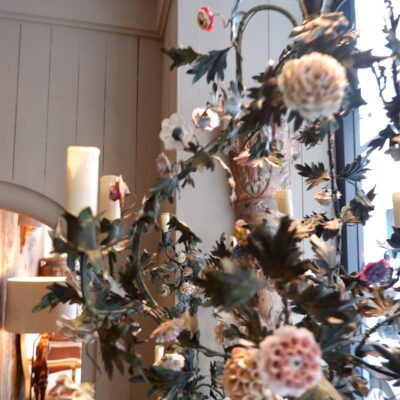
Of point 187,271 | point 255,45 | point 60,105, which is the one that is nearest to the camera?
point 187,271

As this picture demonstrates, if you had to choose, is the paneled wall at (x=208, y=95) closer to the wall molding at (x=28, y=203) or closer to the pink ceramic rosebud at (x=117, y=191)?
the wall molding at (x=28, y=203)

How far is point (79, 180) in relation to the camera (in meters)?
0.57

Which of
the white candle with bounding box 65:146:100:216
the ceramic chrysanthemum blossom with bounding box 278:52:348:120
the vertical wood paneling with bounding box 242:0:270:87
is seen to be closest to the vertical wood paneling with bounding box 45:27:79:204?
the vertical wood paneling with bounding box 242:0:270:87

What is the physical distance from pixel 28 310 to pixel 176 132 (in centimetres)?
253

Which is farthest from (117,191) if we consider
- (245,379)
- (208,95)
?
(208,95)

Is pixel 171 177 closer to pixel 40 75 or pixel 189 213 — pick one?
pixel 189 213

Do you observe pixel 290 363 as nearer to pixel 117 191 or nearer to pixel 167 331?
pixel 167 331

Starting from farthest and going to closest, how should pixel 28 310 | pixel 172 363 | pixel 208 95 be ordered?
1. pixel 28 310
2. pixel 208 95
3. pixel 172 363

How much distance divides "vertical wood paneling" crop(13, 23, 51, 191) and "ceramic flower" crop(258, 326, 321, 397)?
2105 mm

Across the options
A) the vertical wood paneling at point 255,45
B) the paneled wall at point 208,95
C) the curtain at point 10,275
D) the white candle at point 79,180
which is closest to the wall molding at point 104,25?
the paneled wall at point 208,95

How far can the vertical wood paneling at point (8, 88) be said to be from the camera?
227 cm

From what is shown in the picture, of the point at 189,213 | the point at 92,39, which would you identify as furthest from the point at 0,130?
the point at 189,213

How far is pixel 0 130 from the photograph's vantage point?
228 cm

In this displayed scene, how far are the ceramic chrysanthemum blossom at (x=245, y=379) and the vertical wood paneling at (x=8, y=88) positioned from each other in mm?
2104
